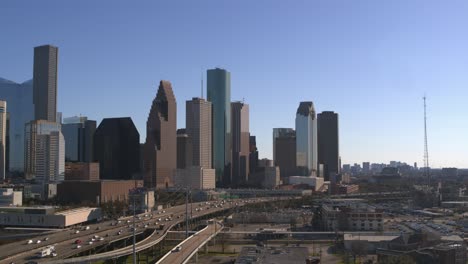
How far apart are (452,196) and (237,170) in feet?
222

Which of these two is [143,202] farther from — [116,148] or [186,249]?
[116,148]

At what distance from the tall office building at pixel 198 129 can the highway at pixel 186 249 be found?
9493 centimetres

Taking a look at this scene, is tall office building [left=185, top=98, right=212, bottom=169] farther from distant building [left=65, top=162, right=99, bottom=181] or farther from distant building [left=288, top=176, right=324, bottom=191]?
distant building [left=65, top=162, right=99, bottom=181]

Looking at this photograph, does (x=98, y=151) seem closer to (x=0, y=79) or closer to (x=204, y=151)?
(x=204, y=151)

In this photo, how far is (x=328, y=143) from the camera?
183375mm

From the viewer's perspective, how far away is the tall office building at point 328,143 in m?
A: 180

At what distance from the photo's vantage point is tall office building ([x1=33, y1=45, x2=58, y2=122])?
169 meters

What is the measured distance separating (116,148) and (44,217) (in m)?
76.6

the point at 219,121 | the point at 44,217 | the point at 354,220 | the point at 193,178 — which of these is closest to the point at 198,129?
the point at 219,121

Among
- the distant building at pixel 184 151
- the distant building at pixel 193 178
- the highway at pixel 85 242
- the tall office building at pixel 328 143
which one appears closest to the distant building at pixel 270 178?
the distant building at pixel 193 178

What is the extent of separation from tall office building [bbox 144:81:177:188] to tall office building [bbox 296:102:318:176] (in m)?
50.4

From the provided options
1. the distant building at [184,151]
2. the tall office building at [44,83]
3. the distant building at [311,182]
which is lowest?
the distant building at [311,182]

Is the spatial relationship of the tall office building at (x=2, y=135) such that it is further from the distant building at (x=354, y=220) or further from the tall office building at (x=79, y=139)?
the distant building at (x=354, y=220)

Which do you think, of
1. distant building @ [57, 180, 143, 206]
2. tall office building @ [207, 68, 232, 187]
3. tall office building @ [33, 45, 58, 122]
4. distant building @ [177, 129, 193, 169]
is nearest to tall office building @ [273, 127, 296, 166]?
tall office building @ [207, 68, 232, 187]
